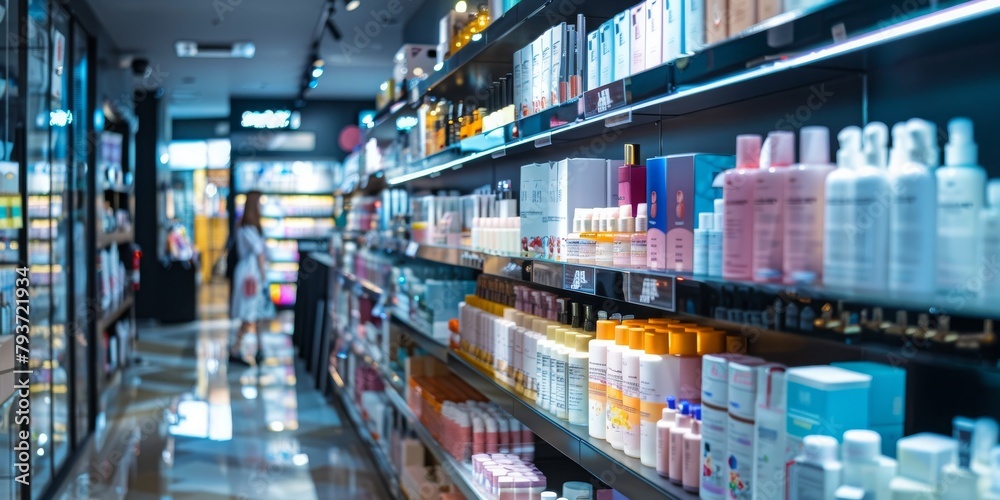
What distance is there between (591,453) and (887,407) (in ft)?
2.74

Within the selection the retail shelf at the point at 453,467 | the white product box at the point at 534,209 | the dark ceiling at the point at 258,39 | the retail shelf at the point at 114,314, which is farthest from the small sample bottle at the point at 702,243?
the retail shelf at the point at 114,314

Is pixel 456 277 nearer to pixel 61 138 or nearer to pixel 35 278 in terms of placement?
pixel 35 278

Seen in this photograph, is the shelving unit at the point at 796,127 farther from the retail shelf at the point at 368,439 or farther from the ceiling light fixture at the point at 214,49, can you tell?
the ceiling light fixture at the point at 214,49

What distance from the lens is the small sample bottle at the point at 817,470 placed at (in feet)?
4.33

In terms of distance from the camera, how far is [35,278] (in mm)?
4660

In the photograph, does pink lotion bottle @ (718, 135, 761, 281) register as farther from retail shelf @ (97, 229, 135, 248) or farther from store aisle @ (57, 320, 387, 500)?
retail shelf @ (97, 229, 135, 248)

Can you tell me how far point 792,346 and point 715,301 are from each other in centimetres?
59

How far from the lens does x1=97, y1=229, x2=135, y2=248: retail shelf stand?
24.9 ft

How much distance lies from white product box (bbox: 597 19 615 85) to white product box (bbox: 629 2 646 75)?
0.13m

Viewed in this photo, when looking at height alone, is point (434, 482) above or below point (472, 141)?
below

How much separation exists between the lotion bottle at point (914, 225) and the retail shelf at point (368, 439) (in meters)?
3.93

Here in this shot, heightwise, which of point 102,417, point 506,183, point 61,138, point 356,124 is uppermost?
point 356,124

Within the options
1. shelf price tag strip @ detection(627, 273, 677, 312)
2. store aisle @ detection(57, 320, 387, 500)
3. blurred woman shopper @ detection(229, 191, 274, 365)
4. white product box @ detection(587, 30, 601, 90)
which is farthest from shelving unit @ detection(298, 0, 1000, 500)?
blurred woman shopper @ detection(229, 191, 274, 365)

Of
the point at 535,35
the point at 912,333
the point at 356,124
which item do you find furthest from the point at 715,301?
the point at 356,124
